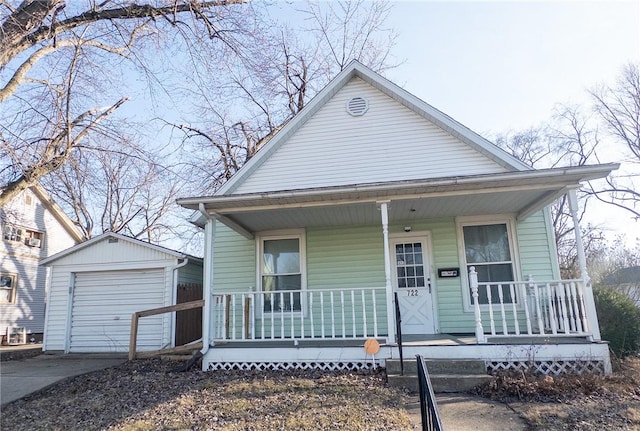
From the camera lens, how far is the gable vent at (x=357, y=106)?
916cm

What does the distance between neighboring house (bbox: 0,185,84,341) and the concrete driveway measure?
7828 millimetres

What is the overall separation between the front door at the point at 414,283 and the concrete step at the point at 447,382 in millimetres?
2434

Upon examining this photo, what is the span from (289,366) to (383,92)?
6215mm

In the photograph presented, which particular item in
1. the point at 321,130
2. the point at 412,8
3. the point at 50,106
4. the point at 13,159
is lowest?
the point at 13,159

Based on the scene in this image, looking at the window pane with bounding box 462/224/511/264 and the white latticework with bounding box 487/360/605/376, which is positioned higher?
the window pane with bounding box 462/224/511/264

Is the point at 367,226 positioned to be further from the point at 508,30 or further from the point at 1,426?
the point at 1,426

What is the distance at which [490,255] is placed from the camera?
8.45m

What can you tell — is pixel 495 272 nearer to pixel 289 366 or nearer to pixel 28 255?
pixel 289 366

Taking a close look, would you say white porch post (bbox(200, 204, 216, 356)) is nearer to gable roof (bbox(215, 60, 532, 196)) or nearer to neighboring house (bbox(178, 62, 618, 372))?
neighboring house (bbox(178, 62, 618, 372))

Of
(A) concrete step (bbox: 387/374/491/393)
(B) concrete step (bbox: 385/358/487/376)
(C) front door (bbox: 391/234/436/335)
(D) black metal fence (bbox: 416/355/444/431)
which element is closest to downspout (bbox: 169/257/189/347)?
(C) front door (bbox: 391/234/436/335)

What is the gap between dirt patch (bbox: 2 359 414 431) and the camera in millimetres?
4508

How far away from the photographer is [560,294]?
21.1ft

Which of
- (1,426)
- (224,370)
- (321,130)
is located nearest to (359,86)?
(321,130)

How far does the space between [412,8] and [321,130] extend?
143 inches
